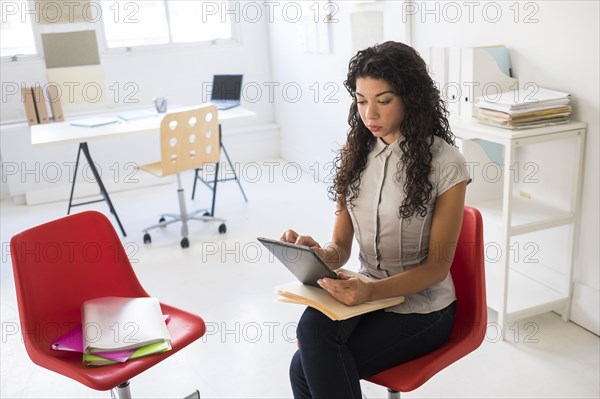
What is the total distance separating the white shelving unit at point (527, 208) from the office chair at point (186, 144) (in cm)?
167

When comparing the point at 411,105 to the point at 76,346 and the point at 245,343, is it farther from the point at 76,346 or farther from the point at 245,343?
the point at 245,343

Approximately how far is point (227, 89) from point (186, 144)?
0.85m

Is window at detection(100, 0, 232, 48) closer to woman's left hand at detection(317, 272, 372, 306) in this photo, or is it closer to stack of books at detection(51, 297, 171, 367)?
stack of books at detection(51, 297, 171, 367)

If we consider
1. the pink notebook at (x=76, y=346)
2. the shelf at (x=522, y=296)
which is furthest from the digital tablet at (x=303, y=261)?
the shelf at (x=522, y=296)

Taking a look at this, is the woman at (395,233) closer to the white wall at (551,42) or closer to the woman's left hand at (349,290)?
the woman's left hand at (349,290)

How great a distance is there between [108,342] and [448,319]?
3.08ft

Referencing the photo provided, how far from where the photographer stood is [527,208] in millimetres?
2818

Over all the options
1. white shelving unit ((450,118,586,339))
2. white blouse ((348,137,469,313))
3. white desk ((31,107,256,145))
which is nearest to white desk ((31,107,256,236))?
white desk ((31,107,256,145))

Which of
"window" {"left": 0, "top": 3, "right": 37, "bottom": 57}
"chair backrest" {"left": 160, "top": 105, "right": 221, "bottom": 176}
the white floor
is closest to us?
the white floor

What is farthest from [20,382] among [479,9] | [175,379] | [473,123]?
[479,9]

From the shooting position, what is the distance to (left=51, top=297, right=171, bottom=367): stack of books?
1.73 metres

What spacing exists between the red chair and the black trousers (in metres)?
0.03

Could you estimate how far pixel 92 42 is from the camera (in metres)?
5.09

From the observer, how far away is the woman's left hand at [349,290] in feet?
5.15
